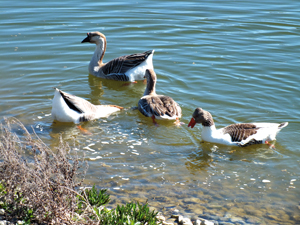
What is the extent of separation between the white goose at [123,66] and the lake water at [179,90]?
322 mm

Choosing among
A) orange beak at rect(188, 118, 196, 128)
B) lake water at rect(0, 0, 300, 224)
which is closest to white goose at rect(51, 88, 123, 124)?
lake water at rect(0, 0, 300, 224)

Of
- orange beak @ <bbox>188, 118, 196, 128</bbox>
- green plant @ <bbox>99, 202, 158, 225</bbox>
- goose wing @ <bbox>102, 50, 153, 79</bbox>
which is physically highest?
goose wing @ <bbox>102, 50, 153, 79</bbox>

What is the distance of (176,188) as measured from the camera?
752 cm

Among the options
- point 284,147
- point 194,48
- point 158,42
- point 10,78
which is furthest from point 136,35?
point 284,147

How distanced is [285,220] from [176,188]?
2098 millimetres

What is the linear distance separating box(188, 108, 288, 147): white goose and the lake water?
23cm

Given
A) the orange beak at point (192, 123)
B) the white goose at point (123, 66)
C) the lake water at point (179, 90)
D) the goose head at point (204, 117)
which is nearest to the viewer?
the lake water at point (179, 90)

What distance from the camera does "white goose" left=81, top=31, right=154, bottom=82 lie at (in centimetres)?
1344

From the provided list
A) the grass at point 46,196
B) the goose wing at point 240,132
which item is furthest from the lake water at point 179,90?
the grass at point 46,196

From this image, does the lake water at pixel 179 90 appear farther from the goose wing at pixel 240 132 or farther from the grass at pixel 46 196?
the grass at pixel 46 196

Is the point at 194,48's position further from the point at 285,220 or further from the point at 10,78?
the point at 285,220

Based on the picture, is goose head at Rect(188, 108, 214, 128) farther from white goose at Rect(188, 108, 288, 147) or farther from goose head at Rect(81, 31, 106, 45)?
goose head at Rect(81, 31, 106, 45)

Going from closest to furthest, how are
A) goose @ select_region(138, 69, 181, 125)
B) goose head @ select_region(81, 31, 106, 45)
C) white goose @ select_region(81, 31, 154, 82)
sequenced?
goose @ select_region(138, 69, 181, 125)
white goose @ select_region(81, 31, 154, 82)
goose head @ select_region(81, 31, 106, 45)

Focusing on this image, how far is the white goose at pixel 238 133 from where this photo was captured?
9055mm
